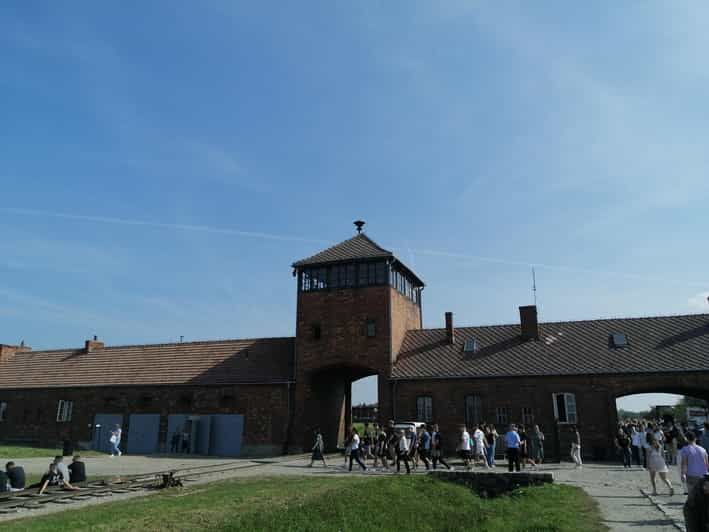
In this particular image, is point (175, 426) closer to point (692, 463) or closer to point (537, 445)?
point (537, 445)

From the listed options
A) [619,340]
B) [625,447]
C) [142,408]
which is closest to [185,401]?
[142,408]

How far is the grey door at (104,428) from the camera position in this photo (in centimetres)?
3447

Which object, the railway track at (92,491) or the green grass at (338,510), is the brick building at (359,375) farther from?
the green grass at (338,510)

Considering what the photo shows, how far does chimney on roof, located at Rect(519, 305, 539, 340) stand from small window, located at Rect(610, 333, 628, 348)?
12.2ft

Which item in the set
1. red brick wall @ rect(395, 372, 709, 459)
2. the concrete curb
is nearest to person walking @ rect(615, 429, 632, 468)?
red brick wall @ rect(395, 372, 709, 459)

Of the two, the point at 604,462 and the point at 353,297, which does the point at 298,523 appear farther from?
the point at 353,297

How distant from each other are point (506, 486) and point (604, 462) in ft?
32.6

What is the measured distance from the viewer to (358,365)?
31.7 m

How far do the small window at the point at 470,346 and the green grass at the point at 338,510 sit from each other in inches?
572

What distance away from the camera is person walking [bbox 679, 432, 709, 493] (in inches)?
438

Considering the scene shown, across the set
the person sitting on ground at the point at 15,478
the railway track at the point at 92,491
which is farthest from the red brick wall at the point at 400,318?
the person sitting on ground at the point at 15,478

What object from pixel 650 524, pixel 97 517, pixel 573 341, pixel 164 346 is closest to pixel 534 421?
pixel 573 341

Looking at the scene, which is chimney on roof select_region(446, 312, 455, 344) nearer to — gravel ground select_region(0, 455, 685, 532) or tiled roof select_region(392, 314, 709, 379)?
tiled roof select_region(392, 314, 709, 379)

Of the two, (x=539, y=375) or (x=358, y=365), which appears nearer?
(x=539, y=375)
